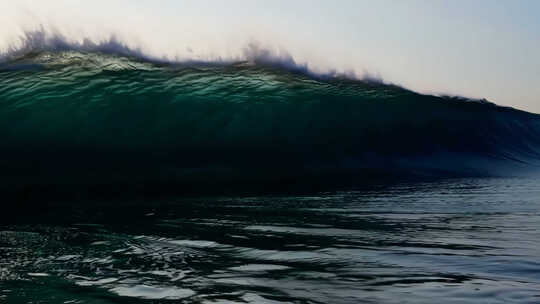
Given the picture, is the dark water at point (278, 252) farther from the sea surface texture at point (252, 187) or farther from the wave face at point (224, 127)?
the wave face at point (224, 127)

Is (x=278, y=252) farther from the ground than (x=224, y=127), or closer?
closer

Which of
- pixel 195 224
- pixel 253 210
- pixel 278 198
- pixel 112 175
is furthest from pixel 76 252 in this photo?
pixel 112 175

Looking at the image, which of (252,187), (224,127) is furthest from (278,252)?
(224,127)

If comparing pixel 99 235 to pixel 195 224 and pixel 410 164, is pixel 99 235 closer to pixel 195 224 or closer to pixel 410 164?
pixel 195 224

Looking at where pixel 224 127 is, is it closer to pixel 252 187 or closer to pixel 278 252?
pixel 252 187

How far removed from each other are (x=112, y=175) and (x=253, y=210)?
299 centimetres

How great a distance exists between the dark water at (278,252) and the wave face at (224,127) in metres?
2.36

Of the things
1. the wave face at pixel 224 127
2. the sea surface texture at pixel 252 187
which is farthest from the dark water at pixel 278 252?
the wave face at pixel 224 127

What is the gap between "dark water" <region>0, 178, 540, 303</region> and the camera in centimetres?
237

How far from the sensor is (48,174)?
7.27 m

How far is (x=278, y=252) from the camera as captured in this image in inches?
125

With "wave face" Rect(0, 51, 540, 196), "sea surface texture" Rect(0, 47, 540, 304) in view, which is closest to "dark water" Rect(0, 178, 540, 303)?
"sea surface texture" Rect(0, 47, 540, 304)

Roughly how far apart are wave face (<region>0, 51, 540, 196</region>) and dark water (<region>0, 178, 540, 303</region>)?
236 centimetres

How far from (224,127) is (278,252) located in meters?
6.15
